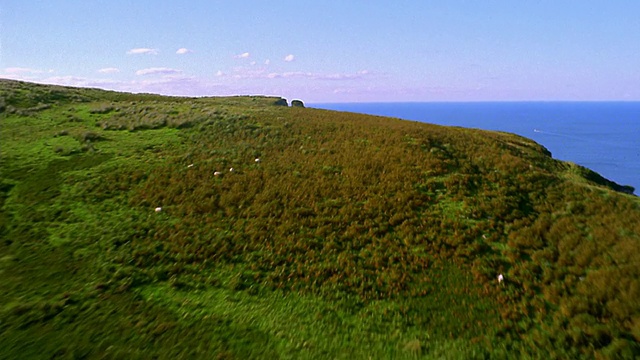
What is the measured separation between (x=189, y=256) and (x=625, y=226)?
18197mm

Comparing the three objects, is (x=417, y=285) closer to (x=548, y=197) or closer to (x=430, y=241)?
(x=430, y=241)

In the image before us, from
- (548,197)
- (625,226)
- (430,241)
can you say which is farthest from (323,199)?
(625,226)

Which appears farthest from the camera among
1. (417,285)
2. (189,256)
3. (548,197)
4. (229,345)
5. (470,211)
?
(548,197)

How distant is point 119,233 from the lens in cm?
1429

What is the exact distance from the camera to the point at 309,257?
1308 cm

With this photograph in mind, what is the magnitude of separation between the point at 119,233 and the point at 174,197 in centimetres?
378

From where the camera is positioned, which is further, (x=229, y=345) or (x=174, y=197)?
(x=174, y=197)

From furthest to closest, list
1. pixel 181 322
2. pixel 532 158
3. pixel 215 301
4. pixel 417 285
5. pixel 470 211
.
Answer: pixel 532 158
pixel 470 211
pixel 417 285
pixel 215 301
pixel 181 322

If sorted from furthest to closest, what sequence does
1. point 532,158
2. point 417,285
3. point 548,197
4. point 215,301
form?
point 532,158 < point 548,197 < point 417,285 < point 215,301

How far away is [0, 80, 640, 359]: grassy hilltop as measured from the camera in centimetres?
904

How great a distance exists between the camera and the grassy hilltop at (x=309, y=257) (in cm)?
904

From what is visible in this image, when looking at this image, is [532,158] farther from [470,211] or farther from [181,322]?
[181,322]

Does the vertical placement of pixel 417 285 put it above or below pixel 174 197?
below

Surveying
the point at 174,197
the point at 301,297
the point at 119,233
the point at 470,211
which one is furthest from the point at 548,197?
the point at 119,233
